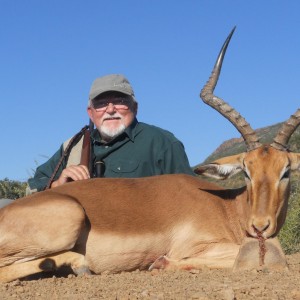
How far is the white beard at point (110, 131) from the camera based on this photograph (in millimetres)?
9438

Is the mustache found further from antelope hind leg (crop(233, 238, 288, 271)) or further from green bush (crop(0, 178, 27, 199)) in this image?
green bush (crop(0, 178, 27, 199))

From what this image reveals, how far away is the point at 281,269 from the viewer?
20.8ft

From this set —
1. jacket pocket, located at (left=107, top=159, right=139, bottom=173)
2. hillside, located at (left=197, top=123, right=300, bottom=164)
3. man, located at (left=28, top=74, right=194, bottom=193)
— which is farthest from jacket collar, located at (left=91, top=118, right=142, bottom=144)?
hillside, located at (left=197, top=123, right=300, bottom=164)

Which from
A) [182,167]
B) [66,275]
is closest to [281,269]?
[66,275]

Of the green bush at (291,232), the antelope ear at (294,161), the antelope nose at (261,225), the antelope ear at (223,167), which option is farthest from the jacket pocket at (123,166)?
the green bush at (291,232)

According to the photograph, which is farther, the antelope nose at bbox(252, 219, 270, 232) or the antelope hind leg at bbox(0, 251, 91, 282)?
the antelope hind leg at bbox(0, 251, 91, 282)

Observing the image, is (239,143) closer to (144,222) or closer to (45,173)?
(45,173)

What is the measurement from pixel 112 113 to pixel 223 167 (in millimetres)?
2585

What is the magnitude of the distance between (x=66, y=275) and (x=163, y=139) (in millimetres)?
2986

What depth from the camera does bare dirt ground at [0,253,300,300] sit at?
4.88 metres

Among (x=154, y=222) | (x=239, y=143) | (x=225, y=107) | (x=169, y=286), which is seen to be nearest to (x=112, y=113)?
(x=225, y=107)

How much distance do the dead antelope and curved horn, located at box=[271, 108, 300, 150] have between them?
0.01 metres

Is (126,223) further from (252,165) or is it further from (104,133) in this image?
(104,133)

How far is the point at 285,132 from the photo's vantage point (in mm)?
7195
